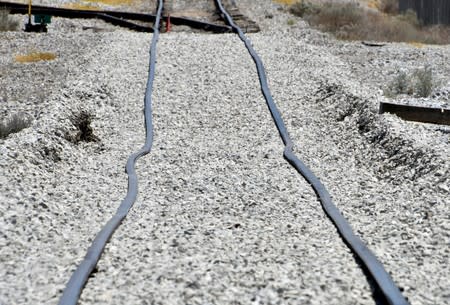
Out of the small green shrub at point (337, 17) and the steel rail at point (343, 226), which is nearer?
the steel rail at point (343, 226)

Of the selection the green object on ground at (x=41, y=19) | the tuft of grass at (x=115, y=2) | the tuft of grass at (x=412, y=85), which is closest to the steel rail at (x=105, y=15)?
the green object on ground at (x=41, y=19)

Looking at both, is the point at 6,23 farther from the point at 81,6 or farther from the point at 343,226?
the point at 343,226

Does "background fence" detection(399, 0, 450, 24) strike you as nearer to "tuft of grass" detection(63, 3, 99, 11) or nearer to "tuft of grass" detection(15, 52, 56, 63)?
"tuft of grass" detection(63, 3, 99, 11)

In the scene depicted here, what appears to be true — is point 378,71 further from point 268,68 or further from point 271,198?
point 271,198

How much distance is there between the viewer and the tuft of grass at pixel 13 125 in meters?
10.6

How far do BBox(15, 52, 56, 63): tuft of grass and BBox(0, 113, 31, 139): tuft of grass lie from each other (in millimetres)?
5466

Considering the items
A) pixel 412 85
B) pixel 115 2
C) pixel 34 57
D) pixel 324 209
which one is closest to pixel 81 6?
pixel 115 2

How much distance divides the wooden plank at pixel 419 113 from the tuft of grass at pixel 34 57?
846cm

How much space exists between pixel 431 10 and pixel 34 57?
15966 millimetres

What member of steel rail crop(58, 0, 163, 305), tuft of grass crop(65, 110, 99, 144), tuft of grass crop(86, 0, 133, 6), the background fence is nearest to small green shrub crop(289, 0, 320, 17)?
the background fence

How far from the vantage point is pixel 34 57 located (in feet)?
54.2

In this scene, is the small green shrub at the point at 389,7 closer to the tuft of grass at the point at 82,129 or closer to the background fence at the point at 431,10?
the background fence at the point at 431,10

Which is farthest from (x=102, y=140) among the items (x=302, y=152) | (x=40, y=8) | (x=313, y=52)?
(x=40, y=8)

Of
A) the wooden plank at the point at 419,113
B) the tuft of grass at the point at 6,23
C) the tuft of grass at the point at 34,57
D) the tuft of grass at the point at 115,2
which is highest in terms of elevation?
the wooden plank at the point at 419,113
